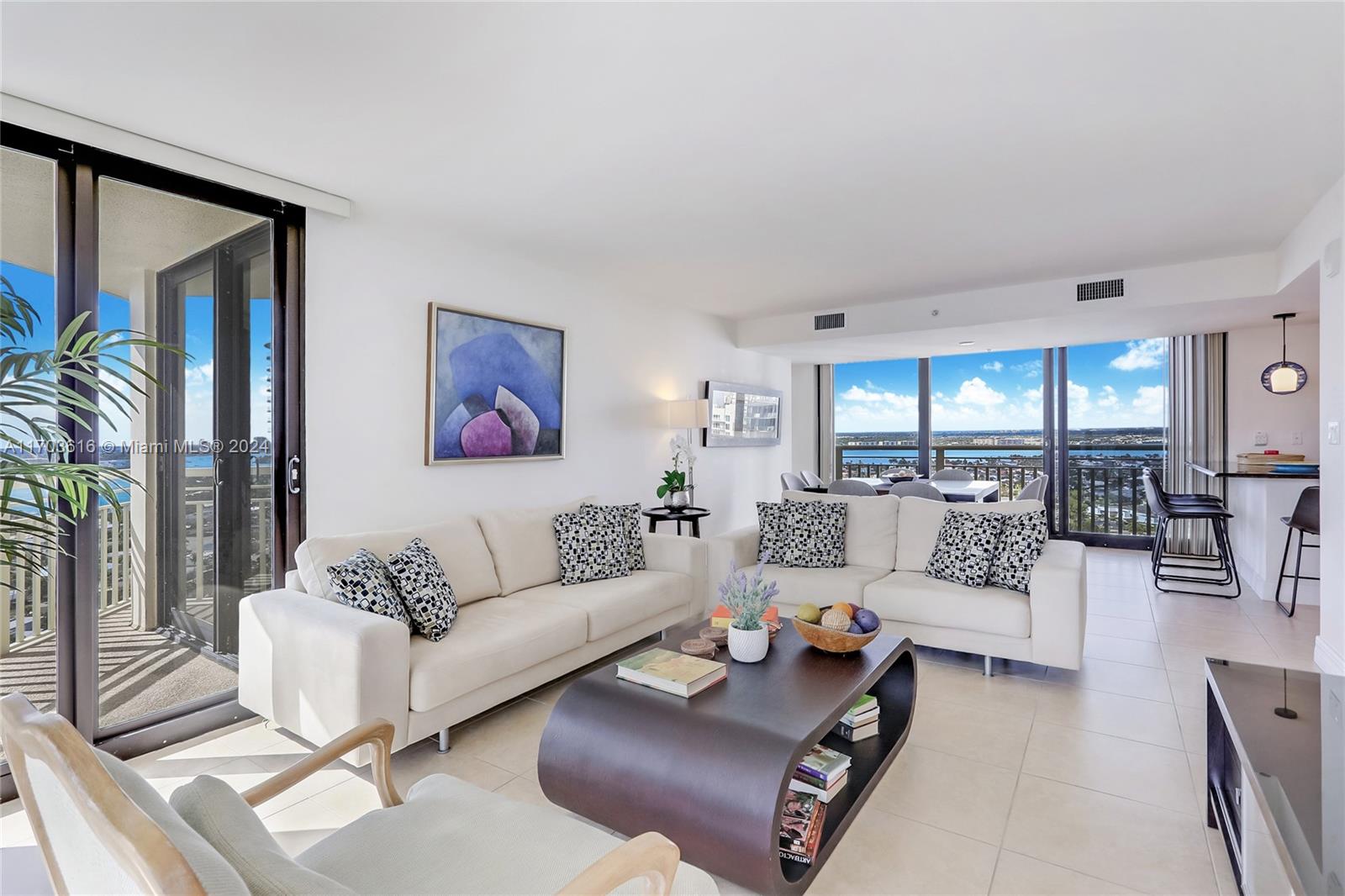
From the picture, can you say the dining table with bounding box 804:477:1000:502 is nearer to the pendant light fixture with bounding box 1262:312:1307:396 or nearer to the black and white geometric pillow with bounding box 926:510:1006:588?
the black and white geometric pillow with bounding box 926:510:1006:588

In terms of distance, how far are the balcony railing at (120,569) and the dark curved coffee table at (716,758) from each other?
1.70 m

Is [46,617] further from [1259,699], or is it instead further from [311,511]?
[1259,699]

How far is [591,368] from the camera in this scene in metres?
5.02

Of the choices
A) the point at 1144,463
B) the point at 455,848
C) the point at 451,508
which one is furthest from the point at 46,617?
the point at 1144,463

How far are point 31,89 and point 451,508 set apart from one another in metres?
2.49

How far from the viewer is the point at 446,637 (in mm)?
2814

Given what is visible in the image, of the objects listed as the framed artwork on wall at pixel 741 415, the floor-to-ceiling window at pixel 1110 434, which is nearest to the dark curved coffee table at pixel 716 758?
the framed artwork on wall at pixel 741 415

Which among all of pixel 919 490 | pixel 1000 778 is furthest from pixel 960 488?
pixel 1000 778

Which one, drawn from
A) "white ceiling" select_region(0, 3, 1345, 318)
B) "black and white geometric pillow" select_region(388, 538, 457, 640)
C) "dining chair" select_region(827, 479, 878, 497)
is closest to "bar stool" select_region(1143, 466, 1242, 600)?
"dining chair" select_region(827, 479, 878, 497)

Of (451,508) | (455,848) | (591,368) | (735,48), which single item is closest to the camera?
(455,848)

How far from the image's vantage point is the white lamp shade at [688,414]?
5.59 metres

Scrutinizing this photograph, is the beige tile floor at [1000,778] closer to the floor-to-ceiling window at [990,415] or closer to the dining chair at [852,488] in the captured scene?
the dining chair at [852,488]

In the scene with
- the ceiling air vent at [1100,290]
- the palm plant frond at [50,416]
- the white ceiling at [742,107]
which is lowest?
the palm plant frond at [50,416]

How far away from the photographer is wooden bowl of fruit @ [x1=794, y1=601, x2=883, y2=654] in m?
2.40
